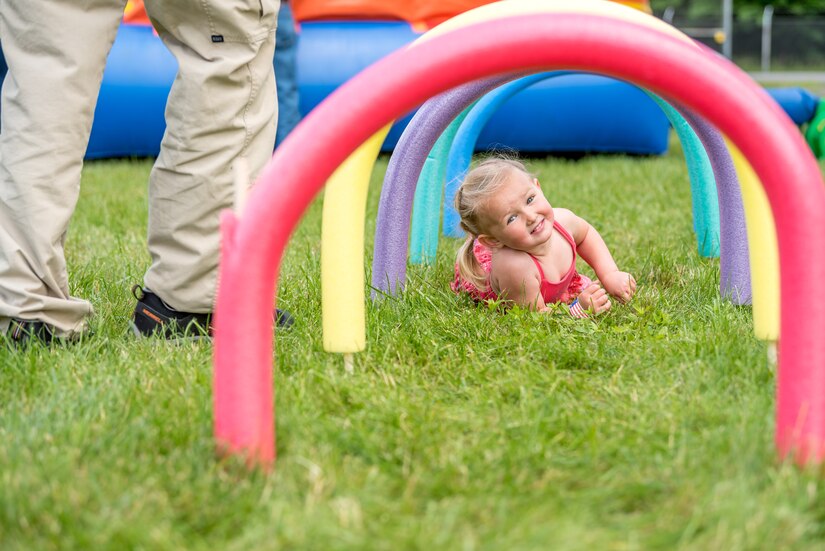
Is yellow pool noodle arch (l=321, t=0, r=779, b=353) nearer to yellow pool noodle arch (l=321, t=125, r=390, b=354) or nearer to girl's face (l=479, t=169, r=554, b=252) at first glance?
yellow pool noodle arch (l=321, t=125, r=390, b=354)

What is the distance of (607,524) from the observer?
4.19 ft

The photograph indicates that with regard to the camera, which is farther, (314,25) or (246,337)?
(314,25)

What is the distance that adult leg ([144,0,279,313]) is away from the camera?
197 centimetres

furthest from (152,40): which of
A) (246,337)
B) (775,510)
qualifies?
(775,510)

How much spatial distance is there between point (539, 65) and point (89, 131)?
1.09m

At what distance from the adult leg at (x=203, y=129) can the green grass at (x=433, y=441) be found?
21 cm

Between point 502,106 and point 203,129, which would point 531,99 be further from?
point 203,129

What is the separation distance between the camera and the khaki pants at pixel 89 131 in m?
1.90

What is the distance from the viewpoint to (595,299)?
7.84 feet

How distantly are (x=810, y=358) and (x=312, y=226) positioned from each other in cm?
256

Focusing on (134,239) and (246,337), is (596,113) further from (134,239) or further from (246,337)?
(246,337)

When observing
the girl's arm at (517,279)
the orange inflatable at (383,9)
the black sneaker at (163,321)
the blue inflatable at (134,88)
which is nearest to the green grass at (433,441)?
the black sneaker at (163,321)

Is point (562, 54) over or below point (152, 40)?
below

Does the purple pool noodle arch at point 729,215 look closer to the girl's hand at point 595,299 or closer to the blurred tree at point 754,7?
the girl's hand at point 595,299
